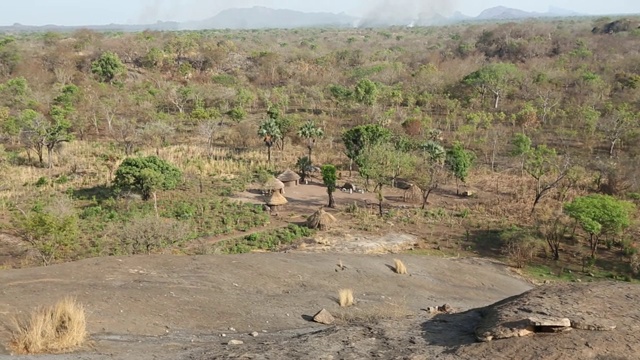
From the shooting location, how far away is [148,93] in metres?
55.2

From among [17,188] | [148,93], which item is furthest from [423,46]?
[17,188]

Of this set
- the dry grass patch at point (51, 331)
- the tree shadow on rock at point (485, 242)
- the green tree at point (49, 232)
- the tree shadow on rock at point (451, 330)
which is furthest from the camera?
the tree shadow on rock at point (485, 242)

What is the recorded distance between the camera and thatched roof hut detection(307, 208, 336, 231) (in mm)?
26172

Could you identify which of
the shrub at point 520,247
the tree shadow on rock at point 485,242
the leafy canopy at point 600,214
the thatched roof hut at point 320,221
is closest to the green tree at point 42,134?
the thatched roof hut at point 320,221

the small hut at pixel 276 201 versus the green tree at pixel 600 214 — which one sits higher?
the green tree at pixel 600 214

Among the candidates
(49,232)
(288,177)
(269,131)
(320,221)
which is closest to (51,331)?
(49,232)

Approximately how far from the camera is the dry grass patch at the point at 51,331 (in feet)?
27.6

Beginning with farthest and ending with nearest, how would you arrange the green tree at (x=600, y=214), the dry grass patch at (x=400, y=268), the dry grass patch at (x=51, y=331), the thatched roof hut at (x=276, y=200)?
the thatched roof hut at (x=276, y=200) < the green tree at (x=600, y=214) < the dry grass patch at (x=400, y=268) < the dry grass patch at (x=51, y=331)

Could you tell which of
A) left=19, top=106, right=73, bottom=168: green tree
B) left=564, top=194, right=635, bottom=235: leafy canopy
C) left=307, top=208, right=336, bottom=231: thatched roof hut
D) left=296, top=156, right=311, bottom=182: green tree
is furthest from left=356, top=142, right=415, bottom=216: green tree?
left=19, top=106, right=73, bottom=168: green tree

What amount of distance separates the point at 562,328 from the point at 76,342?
859 centimetres

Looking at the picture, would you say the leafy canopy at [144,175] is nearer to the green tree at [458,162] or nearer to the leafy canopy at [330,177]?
the leafy canopy at [330,177]

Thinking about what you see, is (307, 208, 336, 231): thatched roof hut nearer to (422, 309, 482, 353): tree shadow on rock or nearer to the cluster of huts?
the cluster of huts

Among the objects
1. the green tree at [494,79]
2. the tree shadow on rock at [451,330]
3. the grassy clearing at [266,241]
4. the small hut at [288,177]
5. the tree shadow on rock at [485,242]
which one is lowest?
the tree shadow on rock at [485,242]

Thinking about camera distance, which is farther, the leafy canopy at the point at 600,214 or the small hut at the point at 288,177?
the small hut at the point at 288,177
